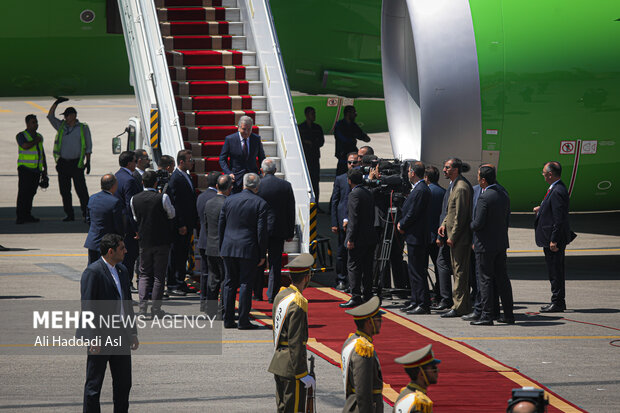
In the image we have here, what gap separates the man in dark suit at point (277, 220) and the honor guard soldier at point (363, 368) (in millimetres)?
6677

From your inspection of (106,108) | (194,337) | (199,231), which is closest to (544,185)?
(199,231)

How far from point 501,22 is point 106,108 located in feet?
117

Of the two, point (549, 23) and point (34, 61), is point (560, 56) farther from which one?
point (34, 61)

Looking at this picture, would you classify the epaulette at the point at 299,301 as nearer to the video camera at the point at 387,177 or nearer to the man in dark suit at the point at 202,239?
the man in dark suit at the point at 202,239

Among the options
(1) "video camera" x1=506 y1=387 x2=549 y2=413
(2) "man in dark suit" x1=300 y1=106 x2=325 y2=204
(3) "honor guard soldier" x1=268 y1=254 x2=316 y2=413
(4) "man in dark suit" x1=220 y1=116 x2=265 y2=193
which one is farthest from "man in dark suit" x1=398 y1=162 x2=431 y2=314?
(2) "man in dark suit" x1=300 y1=106 x2=325 y2=204

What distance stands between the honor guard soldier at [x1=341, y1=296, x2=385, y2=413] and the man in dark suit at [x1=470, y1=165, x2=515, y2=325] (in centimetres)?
600

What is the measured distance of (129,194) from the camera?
1384 centimetres

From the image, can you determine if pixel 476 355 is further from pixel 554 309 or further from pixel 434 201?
pixel 434 201

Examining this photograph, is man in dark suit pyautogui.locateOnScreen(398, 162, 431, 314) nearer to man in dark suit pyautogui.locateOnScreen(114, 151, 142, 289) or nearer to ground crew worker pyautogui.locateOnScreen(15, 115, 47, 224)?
man in dark suit pyautogui.locateOnScreen(114, 151, 142, 289)

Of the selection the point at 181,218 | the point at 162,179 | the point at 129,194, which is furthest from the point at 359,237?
the point at 129,194

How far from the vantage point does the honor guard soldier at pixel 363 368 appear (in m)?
6.46

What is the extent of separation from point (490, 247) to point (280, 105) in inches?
217

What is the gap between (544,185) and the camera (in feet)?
50.7

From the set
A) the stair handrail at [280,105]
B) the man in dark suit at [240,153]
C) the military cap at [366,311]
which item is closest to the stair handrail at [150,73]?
the man in dark suit at [240,153]
